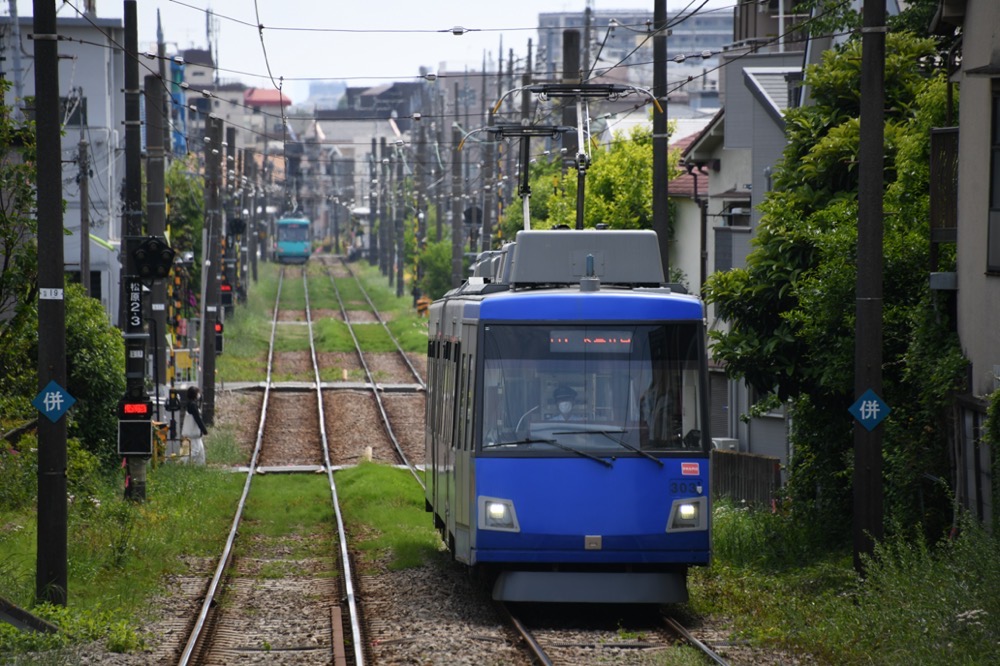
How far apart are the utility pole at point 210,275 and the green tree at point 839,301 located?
61.4 ft

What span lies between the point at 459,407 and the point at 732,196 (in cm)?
1717

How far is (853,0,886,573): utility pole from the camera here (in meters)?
13.1

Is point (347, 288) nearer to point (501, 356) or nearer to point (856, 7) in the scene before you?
point (856, 7)

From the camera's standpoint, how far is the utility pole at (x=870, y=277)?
43.1ft

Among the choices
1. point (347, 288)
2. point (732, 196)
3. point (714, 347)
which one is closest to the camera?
point (714, 347)

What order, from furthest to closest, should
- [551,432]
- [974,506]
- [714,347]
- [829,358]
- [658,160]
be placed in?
[658,160], [714,347], [829,358], [974,506], [551,432]

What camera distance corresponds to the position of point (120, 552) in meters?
16.9

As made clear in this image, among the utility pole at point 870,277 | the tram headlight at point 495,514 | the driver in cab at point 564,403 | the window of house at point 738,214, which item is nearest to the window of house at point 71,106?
the window of house at point 738,214

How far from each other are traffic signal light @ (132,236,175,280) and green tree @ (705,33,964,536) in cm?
812

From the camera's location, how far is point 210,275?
127 ft

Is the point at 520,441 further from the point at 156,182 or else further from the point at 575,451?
the point at 156,182

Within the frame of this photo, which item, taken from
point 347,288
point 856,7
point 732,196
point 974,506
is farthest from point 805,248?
point 347,288

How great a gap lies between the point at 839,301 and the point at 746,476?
391 inches

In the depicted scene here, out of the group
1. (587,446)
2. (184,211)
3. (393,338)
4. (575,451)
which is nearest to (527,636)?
(575,451)
